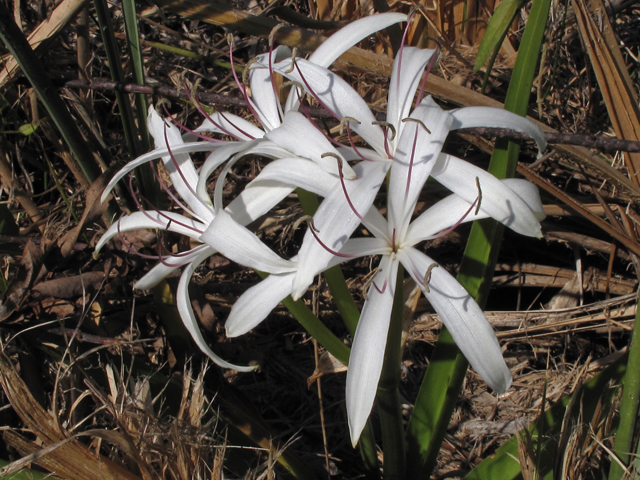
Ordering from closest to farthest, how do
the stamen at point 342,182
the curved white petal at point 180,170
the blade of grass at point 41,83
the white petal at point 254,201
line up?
1. the stamen at point 342,182
2. the white petal at point 254,201
3. the curved white petal at point 180,170
4. the blade of grass at point 41,83

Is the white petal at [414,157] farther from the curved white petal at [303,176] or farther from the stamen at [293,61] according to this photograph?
the stamen at [293,61]

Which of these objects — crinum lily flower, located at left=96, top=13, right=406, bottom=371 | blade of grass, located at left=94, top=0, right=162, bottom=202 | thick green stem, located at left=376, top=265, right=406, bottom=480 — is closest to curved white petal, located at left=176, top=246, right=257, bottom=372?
crinum lily flower, located at left=96, top=13, right=406, bottom=371

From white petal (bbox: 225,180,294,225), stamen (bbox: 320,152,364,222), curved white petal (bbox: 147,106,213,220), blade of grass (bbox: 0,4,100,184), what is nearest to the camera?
stamen (bbox: 320,152,364,222)

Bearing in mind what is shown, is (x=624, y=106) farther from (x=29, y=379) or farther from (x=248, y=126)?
(x=29, y=379)

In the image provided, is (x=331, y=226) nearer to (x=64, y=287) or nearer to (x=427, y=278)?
(x=427, y=278)

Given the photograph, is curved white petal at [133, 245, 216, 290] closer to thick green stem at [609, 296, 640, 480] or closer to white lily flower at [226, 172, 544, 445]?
white lily flower at [226, 172, 544, 445]

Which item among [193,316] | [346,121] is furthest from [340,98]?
[193,316]

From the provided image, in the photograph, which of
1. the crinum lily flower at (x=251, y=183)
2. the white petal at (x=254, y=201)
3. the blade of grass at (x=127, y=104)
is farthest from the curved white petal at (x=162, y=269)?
the blade of grass at (x=127, y=104)
